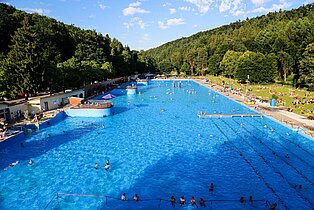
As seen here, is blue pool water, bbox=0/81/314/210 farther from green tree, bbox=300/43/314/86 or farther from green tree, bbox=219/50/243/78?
green tree, bbox=219/50/243/78

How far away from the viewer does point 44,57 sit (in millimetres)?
37531

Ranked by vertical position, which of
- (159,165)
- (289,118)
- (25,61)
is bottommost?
(159,165)

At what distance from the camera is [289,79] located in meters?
64.2

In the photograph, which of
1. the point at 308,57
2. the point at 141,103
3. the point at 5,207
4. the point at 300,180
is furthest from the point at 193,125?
the point at 308,57

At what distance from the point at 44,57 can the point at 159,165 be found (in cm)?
2887

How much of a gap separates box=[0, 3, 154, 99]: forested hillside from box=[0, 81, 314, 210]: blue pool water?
802 centimetres

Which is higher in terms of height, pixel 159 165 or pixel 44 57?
pixel 44 57

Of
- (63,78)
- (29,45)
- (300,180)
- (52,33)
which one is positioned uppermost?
(52,33)

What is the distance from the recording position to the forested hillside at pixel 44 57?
30656mm

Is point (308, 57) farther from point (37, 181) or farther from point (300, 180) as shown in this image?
point (37, 181)

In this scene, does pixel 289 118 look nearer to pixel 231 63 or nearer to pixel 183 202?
pixel 183 202

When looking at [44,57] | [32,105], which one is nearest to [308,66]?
[44,57]

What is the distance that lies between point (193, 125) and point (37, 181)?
17541 millimetres

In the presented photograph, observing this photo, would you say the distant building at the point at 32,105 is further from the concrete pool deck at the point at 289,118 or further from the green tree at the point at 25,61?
the concrete pool deck at the point at 289,118
